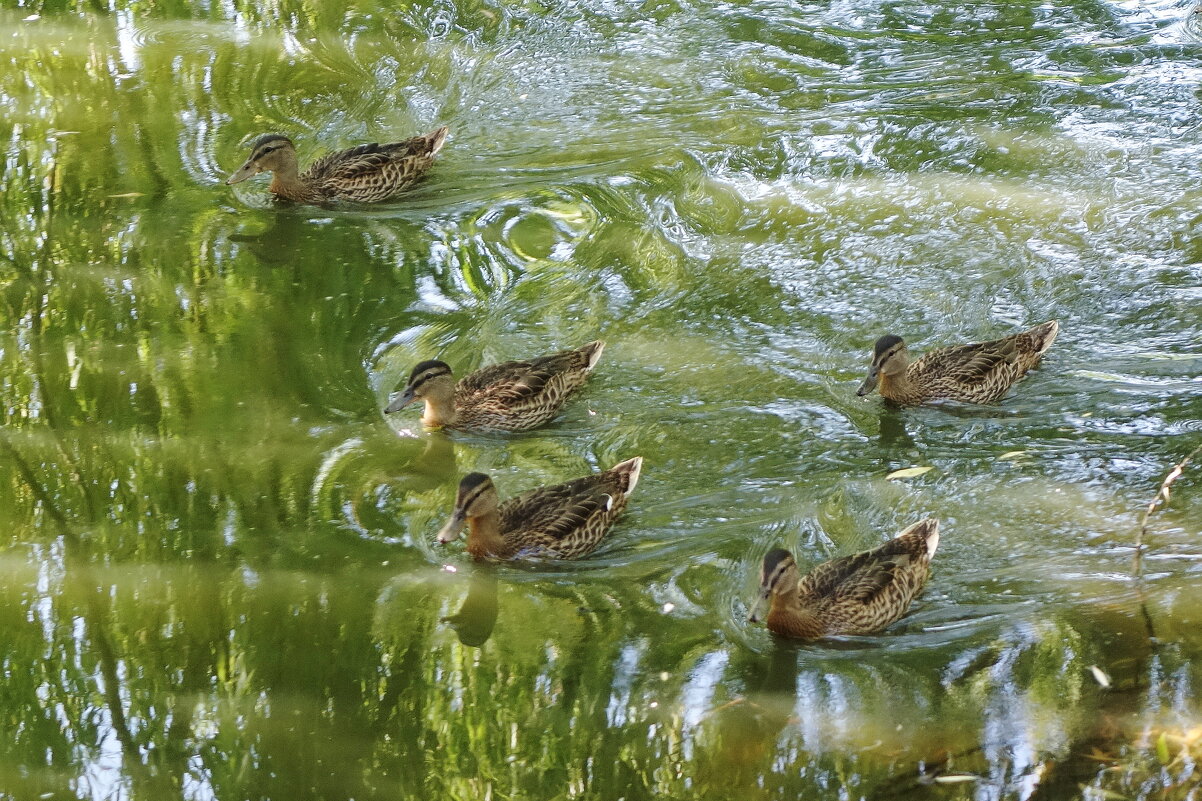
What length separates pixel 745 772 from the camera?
6094mm

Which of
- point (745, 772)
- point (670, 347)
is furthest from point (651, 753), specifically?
point (670, 347)

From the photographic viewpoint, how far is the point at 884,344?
8.74 meters

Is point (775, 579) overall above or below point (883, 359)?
below

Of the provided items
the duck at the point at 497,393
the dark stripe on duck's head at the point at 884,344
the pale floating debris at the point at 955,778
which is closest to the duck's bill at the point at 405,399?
the duck at the point at 497,393

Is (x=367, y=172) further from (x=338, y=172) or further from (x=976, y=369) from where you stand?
(x=976, y=369)

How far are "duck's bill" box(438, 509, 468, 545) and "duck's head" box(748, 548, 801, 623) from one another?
1613 mm

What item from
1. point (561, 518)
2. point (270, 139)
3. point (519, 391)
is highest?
point (270, 139)

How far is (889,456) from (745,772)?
9.18 feet

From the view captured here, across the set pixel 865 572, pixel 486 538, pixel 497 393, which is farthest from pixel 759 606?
pixel 497 393

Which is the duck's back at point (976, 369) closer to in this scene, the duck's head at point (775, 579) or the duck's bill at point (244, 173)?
the duck's head at point (775, 579)

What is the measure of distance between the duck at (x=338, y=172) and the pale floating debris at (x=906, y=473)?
17.0 feet

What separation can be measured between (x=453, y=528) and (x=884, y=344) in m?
3.02

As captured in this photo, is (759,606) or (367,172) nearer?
(759,606)

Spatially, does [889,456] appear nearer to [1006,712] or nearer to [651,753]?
[1006,712]
